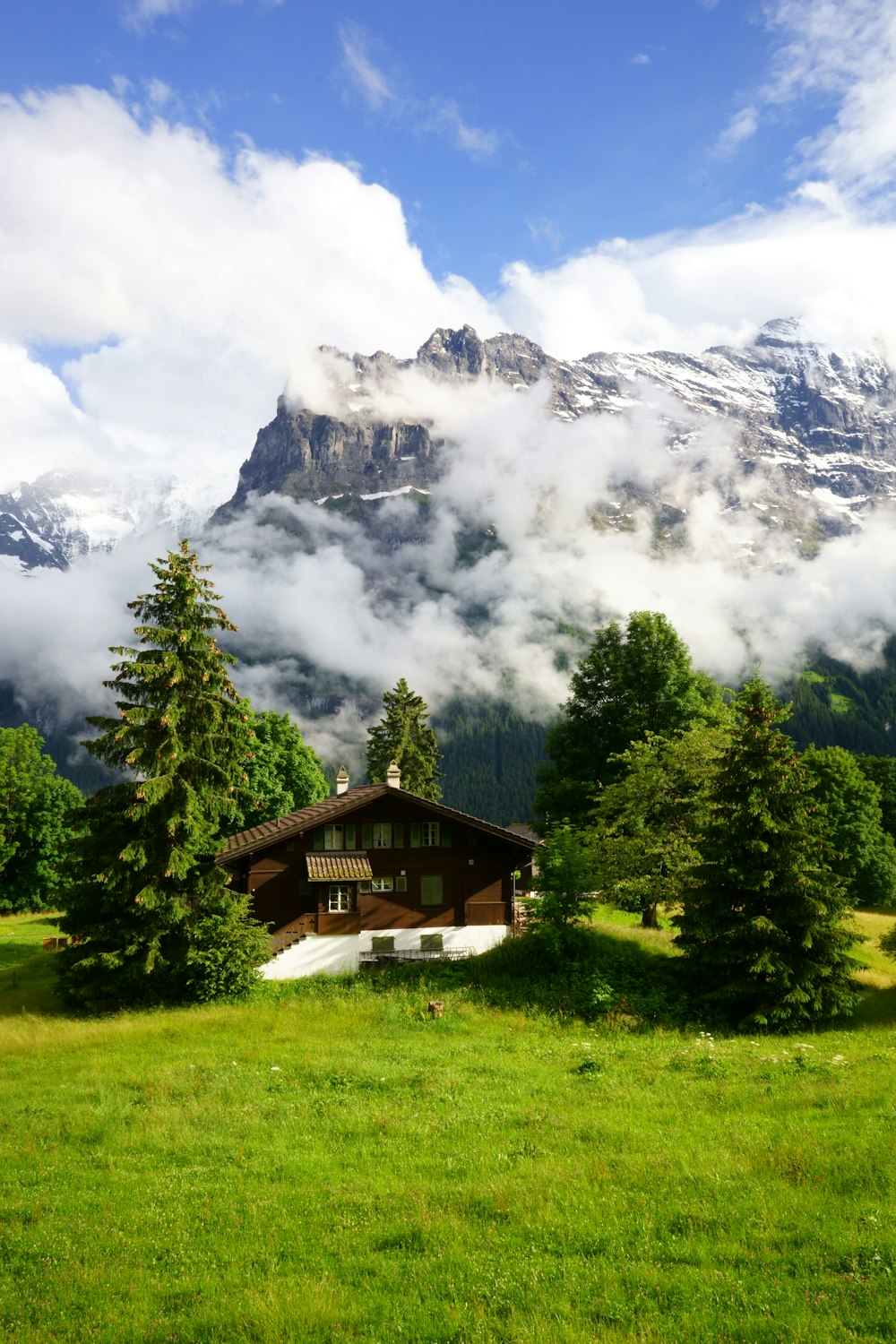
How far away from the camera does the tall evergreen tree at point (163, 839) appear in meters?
28.7

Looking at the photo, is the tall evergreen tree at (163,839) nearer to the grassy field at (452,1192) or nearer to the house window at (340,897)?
the grassy field at (452,1192)

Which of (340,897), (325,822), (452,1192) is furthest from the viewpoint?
(325,822)

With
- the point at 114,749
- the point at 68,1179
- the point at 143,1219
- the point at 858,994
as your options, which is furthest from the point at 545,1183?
the point at 114,749

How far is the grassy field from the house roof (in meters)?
12.7

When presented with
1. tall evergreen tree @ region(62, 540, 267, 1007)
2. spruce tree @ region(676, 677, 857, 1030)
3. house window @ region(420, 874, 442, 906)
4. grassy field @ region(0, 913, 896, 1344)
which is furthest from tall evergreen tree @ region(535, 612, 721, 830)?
grassy field @ region(0, 913, 896, 1344)

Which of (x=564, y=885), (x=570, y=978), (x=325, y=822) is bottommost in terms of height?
(x=570, y=978)

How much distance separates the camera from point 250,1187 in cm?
1310

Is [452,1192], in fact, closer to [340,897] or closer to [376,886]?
[340,897]

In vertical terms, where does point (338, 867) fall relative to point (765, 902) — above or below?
above

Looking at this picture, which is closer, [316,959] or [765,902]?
[765,902]

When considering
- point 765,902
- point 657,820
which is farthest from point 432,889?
point 765,902

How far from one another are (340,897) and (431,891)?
4547 mm

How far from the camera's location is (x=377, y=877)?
126ft

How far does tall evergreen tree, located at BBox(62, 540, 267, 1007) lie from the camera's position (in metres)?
28.7
